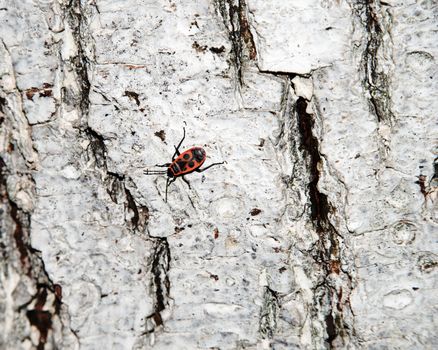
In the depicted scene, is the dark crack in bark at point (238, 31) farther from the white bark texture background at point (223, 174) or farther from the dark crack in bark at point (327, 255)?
the dark crack in bark at point (327, 255)

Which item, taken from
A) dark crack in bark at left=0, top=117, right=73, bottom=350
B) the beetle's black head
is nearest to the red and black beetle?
the beetle's black head

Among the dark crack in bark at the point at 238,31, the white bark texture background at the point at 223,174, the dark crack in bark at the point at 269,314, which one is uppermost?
the dark crack in bark at the point at 238,31

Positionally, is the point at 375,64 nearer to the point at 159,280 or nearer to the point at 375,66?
the point at 375,66

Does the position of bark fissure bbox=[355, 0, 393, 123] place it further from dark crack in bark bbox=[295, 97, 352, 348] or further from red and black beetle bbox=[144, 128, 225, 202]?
red and black beetle bbox=[144, 128, 225, 202]

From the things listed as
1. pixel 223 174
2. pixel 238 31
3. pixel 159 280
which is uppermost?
pixel 238 31

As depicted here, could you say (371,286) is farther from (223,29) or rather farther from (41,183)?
(41,183)

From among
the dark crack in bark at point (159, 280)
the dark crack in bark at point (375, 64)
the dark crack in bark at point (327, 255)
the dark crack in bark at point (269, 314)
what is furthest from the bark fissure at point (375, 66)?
the dark crack in bark at point (159, 280)

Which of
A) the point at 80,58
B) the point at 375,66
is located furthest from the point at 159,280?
the point at 375,66
